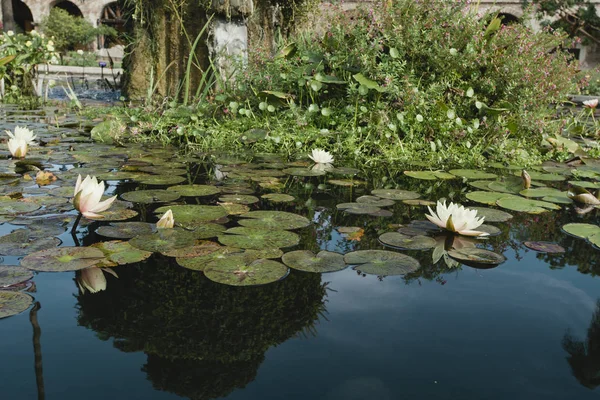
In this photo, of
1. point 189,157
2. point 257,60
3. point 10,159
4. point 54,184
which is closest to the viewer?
point 54,184

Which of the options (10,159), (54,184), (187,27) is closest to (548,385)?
(54,184)

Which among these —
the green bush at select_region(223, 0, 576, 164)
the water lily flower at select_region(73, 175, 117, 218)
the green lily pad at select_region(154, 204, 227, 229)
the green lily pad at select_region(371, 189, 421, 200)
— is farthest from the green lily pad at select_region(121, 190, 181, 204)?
the green bush at select_region(223, 0, 576, 164)

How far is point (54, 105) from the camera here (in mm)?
6398

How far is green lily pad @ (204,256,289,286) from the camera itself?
1.36 m

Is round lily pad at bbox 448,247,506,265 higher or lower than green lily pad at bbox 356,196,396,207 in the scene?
lower

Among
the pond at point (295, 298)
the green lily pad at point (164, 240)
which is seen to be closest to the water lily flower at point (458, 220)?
the pond at point (295, 298)

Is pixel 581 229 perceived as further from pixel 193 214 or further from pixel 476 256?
pixel 193 214

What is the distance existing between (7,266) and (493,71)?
336cm

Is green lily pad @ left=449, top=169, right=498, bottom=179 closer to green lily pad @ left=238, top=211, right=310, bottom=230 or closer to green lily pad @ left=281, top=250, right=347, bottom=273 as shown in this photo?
green lily pad @ left=238, top=211, right=310, bottom=230

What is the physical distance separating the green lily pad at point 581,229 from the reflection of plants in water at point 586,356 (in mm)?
707

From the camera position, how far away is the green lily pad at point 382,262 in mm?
1476

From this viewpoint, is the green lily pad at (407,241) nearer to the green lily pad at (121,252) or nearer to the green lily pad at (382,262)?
the green lily pad at (382,262)

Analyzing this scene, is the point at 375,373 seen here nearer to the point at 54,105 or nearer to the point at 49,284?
the point at 49,284

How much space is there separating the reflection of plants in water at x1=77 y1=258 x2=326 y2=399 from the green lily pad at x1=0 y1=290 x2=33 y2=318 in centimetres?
12
